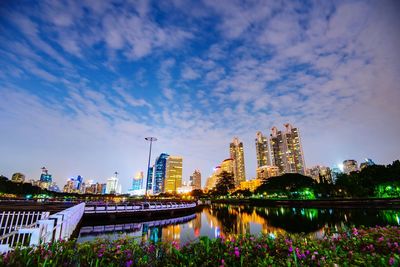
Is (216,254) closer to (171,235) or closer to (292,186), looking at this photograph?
(171,235)

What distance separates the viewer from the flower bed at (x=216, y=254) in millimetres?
4480

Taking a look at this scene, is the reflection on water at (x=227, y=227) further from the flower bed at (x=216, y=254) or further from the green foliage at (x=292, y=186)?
the green foliage at (x=292, y=186)

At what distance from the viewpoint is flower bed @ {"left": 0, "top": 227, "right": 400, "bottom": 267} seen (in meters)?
4.48

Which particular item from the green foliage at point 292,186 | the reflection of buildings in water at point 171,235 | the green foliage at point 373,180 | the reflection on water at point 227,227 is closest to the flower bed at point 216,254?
the reflection on water at point 227,227

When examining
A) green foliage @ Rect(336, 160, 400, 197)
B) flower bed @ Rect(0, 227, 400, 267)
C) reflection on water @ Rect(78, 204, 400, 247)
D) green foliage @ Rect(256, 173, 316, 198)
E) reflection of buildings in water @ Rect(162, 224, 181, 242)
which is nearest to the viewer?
flower bed @ Rect(0, 227, 400, 267)

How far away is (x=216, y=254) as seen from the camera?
5324 mm

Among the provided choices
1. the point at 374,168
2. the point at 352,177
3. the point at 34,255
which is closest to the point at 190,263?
the point at 34,255

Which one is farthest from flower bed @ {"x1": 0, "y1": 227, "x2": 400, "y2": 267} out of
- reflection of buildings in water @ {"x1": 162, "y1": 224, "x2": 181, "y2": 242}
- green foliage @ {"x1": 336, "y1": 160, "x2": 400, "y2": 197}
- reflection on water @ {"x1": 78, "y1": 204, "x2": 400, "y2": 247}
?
green foliage @ {"x1": 336, "y1": 160, "x2": 400, "y2": 197}

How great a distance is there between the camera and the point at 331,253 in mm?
5266

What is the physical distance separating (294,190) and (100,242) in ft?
310

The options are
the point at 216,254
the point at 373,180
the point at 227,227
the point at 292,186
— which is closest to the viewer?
the point at 216,254

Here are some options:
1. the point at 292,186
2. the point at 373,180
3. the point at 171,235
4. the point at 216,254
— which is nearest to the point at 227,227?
the point at 171,235

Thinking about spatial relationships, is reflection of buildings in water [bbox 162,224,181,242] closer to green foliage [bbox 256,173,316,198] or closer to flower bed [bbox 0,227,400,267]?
flower bed [bbox 0,227,400,267]

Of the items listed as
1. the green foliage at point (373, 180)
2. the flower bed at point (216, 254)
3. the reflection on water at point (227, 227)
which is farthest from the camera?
the green foliage at point (373, 180)
